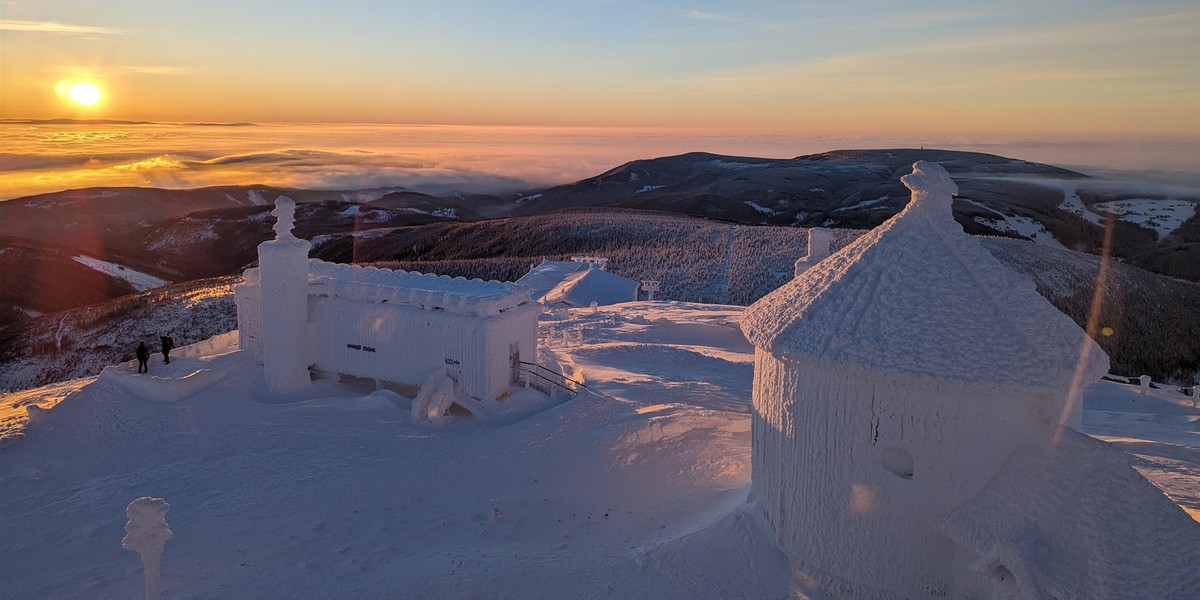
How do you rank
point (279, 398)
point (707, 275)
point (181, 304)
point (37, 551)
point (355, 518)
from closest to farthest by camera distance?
point (37, 551) < point (355, 518) < point (279, 398) < point (181, 304) < point (707, 275)

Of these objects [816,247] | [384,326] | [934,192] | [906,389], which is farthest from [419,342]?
[906,389]

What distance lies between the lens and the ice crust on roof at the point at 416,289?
20547 mm

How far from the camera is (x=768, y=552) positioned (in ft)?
35.6

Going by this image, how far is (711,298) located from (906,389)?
3703cm

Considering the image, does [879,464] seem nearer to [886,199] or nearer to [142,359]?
[142,359]

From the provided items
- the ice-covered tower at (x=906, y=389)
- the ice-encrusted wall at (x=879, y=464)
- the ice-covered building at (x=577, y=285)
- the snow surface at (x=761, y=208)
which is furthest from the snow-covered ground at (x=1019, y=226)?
the ice-encrusted wall at (x=879, y=464)

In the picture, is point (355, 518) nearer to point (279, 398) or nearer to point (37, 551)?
point (37, 551)

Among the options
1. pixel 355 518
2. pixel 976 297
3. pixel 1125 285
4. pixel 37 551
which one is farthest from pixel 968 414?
pixel 1125 285

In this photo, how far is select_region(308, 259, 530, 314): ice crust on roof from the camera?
2055cm

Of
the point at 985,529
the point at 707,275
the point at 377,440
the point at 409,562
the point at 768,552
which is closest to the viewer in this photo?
the point at 985,529

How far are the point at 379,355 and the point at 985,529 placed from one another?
16788mm

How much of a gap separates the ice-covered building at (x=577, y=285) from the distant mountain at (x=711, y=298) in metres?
4.57

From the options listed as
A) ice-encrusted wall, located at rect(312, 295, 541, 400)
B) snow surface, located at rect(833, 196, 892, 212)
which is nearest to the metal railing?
ice-encrusted wall, located at rect(312, 295, 541, 400)

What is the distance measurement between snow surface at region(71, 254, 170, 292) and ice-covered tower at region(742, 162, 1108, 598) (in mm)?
74189
